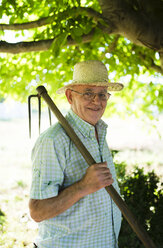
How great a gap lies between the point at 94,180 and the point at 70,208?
12.1 inches

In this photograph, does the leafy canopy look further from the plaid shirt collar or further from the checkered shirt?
the checkered shirt

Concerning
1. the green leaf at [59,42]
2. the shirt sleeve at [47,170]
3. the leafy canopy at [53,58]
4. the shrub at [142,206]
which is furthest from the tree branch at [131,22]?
the shrub at [142,206]

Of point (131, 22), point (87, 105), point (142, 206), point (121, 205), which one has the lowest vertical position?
point (142, 206)

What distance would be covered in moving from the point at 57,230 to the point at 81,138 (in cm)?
72

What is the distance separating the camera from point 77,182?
185 cm

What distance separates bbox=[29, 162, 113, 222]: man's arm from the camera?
1.80m

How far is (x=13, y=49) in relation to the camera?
2779 mm

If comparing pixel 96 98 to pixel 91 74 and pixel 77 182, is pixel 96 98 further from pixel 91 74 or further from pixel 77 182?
pixel 77 182

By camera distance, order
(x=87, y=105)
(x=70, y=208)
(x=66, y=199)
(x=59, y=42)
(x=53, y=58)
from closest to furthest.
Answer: (x=66, y=199)
(x=70, y=208)
(x=87, y=105)
(x=59, y=42)
(x=53, y=58)

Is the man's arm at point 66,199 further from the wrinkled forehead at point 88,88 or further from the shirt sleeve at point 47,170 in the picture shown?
the wrinkled forehead at point 88,88

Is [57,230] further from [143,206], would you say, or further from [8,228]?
[8,228]

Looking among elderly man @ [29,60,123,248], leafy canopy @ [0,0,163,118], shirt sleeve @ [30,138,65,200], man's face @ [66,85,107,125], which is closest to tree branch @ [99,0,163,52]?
leafy canopy @ [0,0,163,118]

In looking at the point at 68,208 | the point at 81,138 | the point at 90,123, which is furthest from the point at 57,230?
the point at 90,123

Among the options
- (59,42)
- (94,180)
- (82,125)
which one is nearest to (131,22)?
(59,42)
